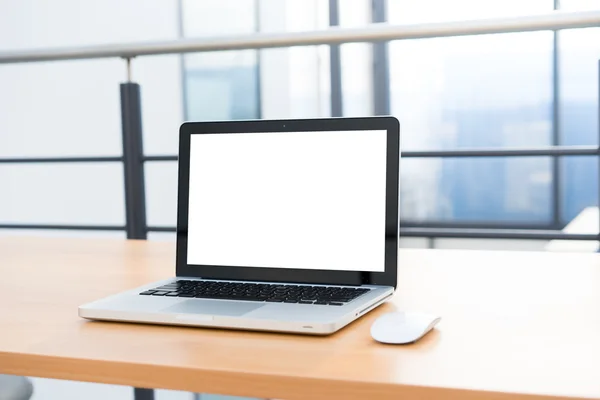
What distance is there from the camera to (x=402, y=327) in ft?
1.77

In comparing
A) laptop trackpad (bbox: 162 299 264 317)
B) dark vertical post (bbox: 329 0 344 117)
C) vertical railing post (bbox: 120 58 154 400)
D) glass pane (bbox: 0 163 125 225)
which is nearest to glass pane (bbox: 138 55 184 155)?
glass pane (bbox: 0 163 125 225)

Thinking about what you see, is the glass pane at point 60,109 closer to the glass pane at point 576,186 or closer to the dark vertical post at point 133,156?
the glass pane at point 576,186

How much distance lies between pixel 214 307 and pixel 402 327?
6.8 inches

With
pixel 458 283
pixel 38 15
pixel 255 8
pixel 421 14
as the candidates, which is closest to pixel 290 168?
pixel 458 283

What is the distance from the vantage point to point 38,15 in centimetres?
387

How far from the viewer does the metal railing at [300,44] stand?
3.77 ft

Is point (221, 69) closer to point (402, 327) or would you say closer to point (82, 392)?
point (82, 392)

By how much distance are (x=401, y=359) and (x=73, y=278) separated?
1.57 feet

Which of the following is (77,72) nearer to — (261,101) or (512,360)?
(261,101)

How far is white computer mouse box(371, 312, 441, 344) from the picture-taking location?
525 mm

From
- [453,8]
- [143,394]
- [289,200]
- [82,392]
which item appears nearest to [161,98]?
[453,8]

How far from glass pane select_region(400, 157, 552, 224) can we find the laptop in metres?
2.87

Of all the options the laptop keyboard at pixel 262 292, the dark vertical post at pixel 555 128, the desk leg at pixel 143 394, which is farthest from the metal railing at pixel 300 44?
the dark vertical post at pixel 555 128

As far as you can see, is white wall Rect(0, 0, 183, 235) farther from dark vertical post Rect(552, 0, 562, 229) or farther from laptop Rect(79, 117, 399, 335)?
laptop Rect(79, 117, 399, 335)
